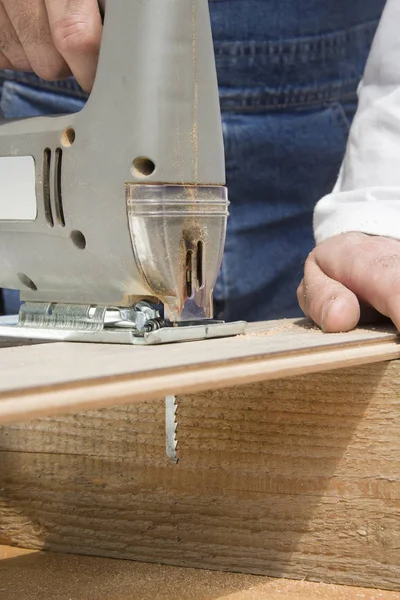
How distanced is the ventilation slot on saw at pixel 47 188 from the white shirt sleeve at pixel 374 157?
0.43 m

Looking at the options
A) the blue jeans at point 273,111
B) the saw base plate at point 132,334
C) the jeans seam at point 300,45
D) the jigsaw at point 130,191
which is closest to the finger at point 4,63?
the jigsaw at point 130,191

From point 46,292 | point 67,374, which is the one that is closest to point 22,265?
point 46,292

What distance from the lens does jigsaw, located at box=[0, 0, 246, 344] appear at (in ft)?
3.09

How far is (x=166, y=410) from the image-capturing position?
1059 mm

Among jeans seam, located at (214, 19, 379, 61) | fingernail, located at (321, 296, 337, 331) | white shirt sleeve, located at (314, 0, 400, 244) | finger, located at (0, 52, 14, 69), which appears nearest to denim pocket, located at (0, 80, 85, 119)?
jeans seam, located at (214, 19, 379, 61)

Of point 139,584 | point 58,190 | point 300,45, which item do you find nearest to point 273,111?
point 300,45

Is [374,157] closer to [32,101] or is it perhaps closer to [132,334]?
[132,334]

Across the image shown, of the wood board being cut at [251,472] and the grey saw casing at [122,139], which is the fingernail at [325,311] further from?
the grey saw casing at [122,139]

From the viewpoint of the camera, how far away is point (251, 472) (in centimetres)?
106

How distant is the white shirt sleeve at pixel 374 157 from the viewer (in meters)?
1.22

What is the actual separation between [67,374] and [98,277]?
1.20ft

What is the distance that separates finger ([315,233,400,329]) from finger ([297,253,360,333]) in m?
0.02

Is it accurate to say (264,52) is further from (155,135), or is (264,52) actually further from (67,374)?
(67,374)

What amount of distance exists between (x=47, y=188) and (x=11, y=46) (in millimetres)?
229
